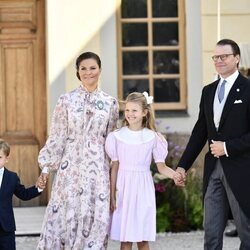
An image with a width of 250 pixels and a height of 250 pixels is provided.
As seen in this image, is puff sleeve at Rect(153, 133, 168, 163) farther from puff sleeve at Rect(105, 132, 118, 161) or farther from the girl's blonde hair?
puff sleeve at Rect(105, 132, 118, 161)

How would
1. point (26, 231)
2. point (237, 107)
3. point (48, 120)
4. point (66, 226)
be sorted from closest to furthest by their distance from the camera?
point (237, 107), point (66, 226), point (26, 231), point (48, 120)

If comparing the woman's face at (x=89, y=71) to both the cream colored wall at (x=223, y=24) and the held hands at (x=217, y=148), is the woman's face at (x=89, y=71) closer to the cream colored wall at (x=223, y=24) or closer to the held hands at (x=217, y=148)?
the held hands at (x=217, y=148)

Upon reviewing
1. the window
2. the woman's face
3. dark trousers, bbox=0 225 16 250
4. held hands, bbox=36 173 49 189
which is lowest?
dark trousers, bbox=0 225 16 250

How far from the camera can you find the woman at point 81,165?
5.68m

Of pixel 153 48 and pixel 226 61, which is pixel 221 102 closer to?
pixel 226 61

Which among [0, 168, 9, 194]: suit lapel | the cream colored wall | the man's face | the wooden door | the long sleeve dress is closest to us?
the man's face

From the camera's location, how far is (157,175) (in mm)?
7848

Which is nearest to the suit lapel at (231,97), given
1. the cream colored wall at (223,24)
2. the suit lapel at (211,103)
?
the suit lapel at (211,103)

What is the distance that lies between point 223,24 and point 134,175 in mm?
3291

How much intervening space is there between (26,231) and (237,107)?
3.25m

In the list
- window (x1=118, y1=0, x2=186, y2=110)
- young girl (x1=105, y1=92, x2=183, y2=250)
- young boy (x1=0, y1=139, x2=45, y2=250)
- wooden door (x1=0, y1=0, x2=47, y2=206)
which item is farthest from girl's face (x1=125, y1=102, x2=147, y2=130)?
wooden door (x1=0, y1=0, x2=47, y2=206)

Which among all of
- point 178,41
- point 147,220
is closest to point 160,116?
point 178,41

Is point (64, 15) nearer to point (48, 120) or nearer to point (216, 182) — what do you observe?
point (48, 120)

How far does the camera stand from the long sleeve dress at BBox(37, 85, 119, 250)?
568 centimetres
